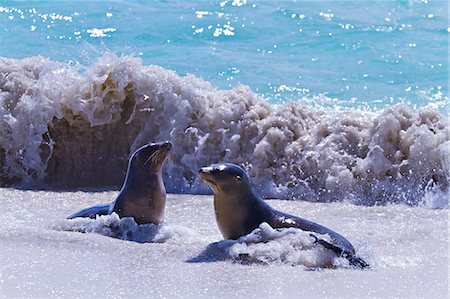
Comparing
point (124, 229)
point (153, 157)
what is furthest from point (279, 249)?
point (153, 157)

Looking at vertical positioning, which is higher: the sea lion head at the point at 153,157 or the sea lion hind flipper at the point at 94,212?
the sea lion head at the point at 153,157

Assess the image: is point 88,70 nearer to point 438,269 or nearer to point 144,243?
point 144,243

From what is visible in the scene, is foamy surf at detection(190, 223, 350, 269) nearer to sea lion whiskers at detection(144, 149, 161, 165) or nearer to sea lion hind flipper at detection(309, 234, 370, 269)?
sea lion hind flipper at detection(309, 234, 370, 269)

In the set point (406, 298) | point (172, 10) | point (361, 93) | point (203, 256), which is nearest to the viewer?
point (406, 298)

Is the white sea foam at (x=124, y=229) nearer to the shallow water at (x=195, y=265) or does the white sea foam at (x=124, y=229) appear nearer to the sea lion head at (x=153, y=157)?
the shallow water at (x=195, y=265)

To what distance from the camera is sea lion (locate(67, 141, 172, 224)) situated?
16.3ft

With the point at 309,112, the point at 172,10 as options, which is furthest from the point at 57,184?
the point at 172,10

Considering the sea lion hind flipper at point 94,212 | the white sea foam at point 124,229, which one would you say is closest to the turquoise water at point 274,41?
the sea lion hind flipper at point 94,212

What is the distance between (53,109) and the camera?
23.6ft

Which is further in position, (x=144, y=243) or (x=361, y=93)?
(x=361, y=93)

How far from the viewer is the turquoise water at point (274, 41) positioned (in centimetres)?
1077

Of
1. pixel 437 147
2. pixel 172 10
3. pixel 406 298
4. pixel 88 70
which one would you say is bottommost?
pixel 406 298

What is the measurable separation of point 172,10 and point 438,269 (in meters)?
10.8

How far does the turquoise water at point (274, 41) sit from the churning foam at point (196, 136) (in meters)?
2.79
